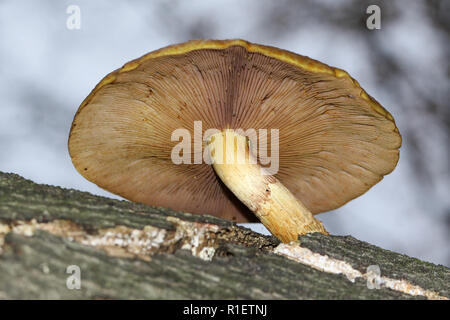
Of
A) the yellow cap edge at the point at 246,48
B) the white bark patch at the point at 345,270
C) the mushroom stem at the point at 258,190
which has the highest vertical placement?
the yellow cap edge at the point at 246,48

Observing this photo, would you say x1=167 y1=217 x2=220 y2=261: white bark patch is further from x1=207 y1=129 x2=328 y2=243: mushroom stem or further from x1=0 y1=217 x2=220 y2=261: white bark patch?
x1=207 y1=129 x2=328 y2=243: mushroom stem

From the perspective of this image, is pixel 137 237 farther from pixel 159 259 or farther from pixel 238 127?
pixel 238 127

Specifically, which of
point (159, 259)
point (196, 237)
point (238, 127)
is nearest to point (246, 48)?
point (238, 127)

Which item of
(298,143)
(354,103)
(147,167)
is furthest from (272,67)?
(147,167)

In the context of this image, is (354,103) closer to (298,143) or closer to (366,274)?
(298,143)

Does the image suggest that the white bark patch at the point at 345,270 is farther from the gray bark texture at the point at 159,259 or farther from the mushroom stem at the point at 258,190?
the mushroom stem at the point at 258,190

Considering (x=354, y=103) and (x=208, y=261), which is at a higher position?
(x=354, y=103)

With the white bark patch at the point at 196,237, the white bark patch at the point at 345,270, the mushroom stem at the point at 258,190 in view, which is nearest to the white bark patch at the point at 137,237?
the white bark patch at the point at 196,237
